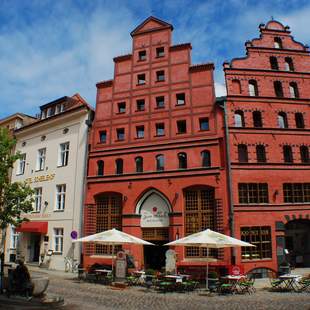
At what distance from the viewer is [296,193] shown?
23.0 m

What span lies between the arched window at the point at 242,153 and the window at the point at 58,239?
16.5 metres

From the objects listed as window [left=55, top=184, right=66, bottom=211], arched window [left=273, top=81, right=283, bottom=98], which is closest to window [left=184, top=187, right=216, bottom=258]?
arched window [left=273, top=81, right=283, bottom=98]

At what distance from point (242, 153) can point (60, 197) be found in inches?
660

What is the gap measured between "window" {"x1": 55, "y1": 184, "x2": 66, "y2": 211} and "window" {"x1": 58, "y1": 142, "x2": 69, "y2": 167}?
2.17 metres

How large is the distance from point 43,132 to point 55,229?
1031 cm

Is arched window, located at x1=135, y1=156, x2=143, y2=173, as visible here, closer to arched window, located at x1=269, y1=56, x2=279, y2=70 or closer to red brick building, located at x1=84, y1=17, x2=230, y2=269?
red brick building, located at x1=84, y1=17, x2=230, y2=269

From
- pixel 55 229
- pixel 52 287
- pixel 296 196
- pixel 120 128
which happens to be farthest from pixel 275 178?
pixel 55 229

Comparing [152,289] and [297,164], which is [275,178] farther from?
[152,289]

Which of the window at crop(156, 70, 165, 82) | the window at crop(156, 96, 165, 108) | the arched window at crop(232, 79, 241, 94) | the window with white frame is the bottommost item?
the window with white frame

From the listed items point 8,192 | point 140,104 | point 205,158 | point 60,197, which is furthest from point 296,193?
point 8,192

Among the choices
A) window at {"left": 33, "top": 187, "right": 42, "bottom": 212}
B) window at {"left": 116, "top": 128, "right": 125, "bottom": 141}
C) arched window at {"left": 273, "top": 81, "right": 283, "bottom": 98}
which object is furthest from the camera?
window at {"left": 33, "top": 187, "right": 42, "bottom": 212}

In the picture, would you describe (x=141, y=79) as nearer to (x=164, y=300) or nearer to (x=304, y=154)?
(x=304, y=154)

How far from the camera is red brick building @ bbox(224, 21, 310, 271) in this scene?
22.0 m

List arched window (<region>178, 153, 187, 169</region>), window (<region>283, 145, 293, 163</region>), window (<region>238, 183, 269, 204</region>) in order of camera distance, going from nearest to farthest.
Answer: window (<region>238, 183, 269, 204</region>) < window (<region>283, 145, 293, 163</region>) < arched window (<region>178, 153, 187, 169</region>)
